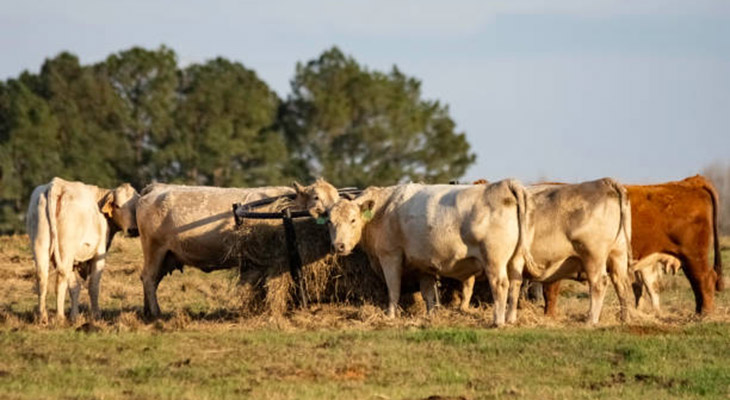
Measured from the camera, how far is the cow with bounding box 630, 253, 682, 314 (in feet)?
62.1

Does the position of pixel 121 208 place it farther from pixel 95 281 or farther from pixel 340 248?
pixel 340 248

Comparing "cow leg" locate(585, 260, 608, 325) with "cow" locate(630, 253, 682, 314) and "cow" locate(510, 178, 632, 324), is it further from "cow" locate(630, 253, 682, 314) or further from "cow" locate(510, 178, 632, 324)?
"cow" locate(630, 253, 682, 314)

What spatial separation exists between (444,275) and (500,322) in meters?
1.42

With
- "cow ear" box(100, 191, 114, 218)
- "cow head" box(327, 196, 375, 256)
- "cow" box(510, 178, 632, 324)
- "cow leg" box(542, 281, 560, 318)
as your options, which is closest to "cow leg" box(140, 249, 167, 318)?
"cow ear" box(100, 191, 114, 218)

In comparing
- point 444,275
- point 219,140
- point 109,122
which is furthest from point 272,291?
point 109,122

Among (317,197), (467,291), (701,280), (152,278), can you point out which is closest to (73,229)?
(152,278)

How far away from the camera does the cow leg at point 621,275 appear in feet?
57.9

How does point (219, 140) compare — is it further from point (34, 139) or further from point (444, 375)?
point (444, 375)

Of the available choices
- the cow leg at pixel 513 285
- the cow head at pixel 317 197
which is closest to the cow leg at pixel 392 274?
the cow head at pixel 317 197

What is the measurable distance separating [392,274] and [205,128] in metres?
34.8

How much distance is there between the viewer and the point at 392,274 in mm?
17766

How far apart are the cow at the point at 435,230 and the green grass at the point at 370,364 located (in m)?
1.29

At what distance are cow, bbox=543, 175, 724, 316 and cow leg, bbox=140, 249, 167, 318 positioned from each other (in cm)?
557

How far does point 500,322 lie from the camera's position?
16375 millimetres
